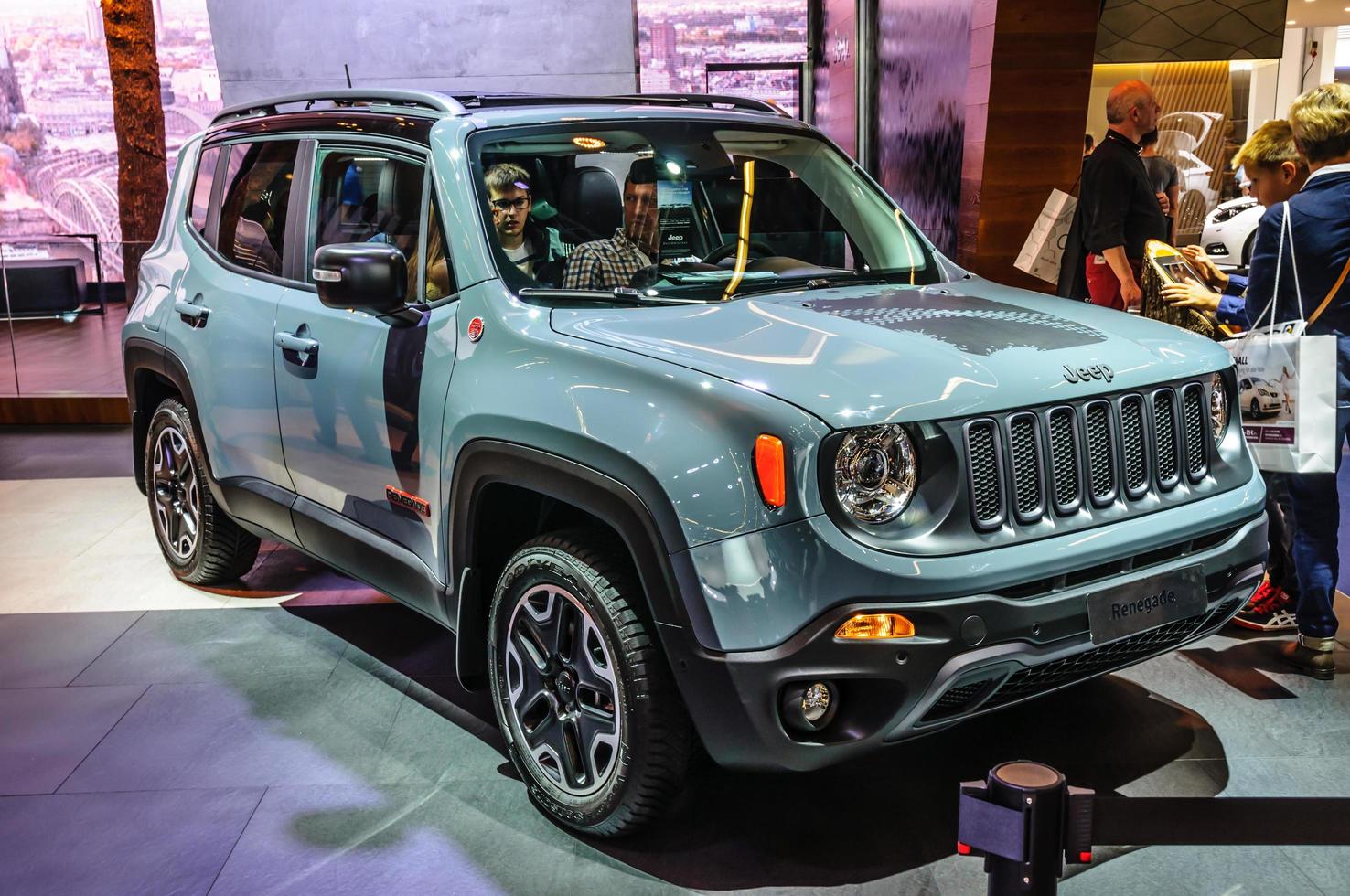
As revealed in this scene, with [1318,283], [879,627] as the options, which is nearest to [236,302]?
[879,627]

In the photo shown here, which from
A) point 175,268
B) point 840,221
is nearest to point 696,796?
point 840,221

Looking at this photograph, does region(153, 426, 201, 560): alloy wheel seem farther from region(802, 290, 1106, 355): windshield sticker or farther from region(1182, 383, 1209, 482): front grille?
region(1182, 383, 1209, 482): front grille

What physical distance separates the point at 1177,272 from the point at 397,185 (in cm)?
266

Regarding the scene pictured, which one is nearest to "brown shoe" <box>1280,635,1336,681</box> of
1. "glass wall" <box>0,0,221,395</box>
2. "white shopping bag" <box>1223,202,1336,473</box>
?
"white shopping bag" <box>1223,202,1336,473</box>

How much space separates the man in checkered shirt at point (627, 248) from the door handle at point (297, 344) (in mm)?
900

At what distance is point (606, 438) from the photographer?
2.73 metres

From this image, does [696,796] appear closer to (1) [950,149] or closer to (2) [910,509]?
(2) [910,509]

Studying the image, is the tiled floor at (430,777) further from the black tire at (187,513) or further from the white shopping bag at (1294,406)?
the white shopping bag at (1294,406)

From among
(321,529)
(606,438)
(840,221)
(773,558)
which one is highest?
(840,221)

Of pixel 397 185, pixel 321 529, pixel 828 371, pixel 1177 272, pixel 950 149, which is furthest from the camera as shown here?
pixel 950 149

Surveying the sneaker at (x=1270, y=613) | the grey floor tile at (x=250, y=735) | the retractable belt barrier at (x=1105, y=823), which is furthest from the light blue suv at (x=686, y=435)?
the sneaker at (x=1270, y=613)

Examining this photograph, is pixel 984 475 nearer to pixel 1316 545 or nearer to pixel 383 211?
pixel 1316 545

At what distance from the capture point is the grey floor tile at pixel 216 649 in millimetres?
4258

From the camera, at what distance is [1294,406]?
11.4 feet
